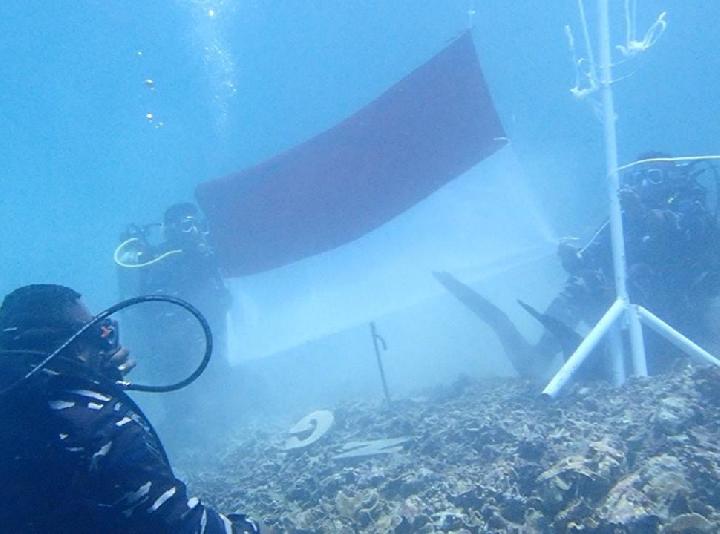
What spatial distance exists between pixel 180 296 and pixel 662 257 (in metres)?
9.74

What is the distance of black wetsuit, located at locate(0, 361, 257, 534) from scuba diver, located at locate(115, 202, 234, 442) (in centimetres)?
983

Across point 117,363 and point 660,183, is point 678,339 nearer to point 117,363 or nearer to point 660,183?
point 660,183

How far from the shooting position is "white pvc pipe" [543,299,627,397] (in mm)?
5414

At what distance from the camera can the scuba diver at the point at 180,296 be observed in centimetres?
Result: 1187

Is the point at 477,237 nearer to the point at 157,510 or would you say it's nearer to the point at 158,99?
the point at 157,510

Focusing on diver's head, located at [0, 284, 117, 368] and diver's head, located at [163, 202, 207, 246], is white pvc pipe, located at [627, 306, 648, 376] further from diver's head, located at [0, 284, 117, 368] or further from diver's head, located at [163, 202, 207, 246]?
diver's head, located at [163, 202, 207, 246]

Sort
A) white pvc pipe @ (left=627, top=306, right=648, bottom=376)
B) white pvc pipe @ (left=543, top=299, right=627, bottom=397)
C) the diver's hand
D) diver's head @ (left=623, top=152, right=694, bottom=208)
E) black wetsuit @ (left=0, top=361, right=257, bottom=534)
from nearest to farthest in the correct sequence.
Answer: black wetsuit @ (left=0, top=361, right=257, bottom=534)
the diver's hand
white pvc pipe @ (left=543, top=299, right=627, bottom=397)
white pvc pipe @ (left=627, top=306, right=648, bottom=376)
diver's head @ (left=623, top=152, right=694, bottom=208)

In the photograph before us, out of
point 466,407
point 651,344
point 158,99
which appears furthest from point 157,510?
point 158,99

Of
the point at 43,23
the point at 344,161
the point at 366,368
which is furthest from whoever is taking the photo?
the point at 43,23

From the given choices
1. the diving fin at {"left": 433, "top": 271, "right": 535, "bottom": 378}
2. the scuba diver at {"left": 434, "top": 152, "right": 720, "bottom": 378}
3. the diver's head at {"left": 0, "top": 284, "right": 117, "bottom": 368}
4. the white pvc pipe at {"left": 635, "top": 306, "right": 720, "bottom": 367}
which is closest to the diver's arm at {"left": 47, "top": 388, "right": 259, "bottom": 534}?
the diver's head at {"left": 0, "top": 284, "right": 117, "bottom": 368}

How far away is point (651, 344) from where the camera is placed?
6.90 meters

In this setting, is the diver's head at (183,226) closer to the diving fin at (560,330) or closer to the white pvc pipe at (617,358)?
the diving fin at (560,330)

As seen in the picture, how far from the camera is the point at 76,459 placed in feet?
5.74

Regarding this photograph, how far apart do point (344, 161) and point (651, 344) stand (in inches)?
210
